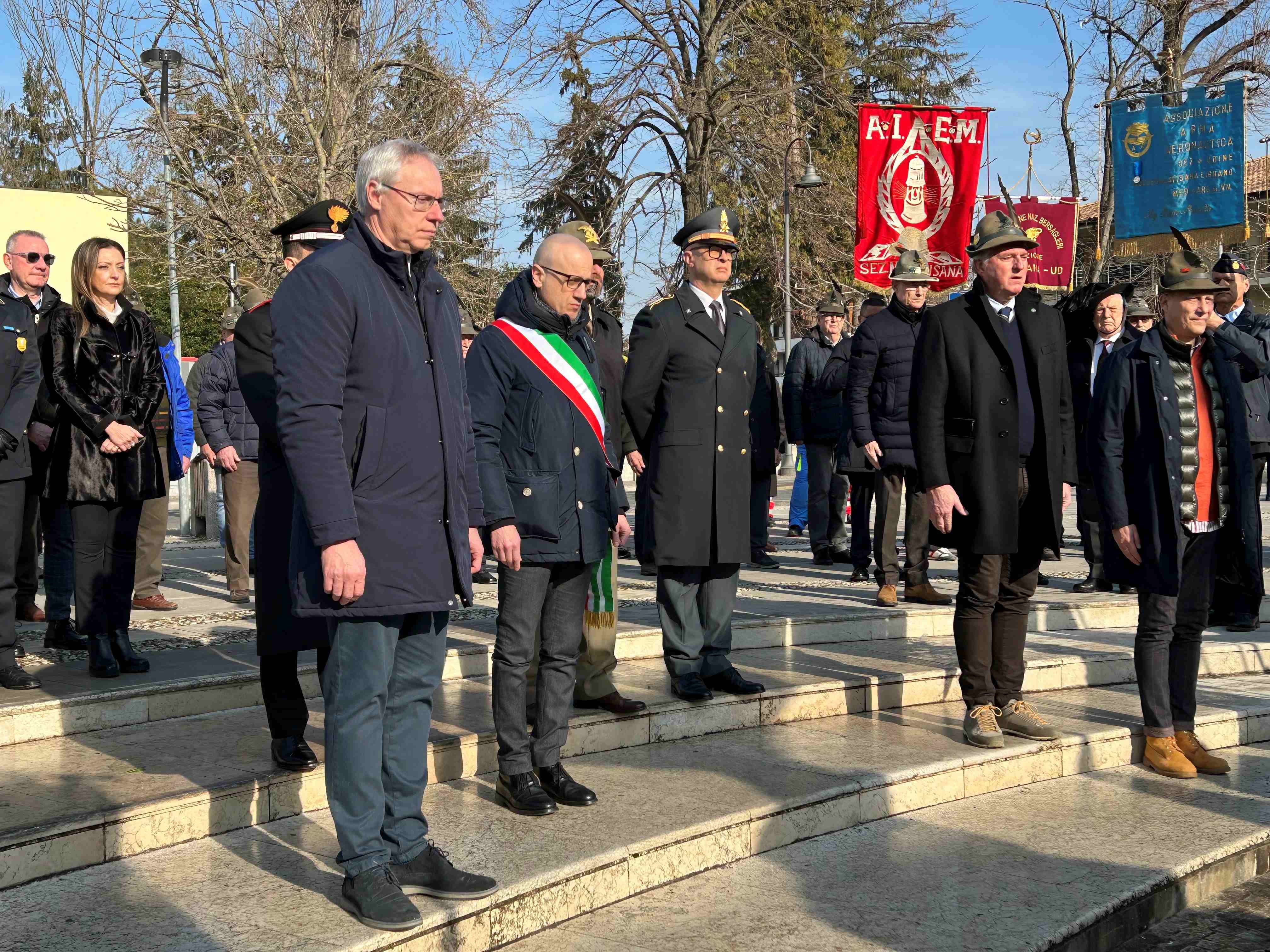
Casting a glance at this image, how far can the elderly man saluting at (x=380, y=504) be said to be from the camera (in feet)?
11.5

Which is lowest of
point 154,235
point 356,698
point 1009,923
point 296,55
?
point 1009,923

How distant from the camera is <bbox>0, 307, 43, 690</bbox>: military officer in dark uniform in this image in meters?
5.80

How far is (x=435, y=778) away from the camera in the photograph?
196 inches

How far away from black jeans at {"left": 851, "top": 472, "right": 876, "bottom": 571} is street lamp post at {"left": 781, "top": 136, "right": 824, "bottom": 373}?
46.9 feet

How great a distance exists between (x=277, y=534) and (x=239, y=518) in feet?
13.9

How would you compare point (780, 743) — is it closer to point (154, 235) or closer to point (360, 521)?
point (360, 521)

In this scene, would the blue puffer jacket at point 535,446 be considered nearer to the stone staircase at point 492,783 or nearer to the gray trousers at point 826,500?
the stone staircase at point 492,783

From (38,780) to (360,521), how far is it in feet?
6.04

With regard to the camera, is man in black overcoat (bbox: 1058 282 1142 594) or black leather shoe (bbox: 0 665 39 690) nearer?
black leather shoe (bbox: 0 665 39 690)

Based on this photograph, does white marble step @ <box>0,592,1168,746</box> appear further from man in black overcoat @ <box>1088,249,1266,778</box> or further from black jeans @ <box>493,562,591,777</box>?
man in black overcoat @ <box>1088,249,1266,778</box>

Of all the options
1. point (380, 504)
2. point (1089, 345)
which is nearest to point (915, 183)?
point (1089, 345)

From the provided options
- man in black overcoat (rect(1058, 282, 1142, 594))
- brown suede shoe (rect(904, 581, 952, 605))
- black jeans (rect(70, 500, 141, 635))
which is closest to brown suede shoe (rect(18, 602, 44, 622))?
black jeans (rect(70, 500, 141, 635))

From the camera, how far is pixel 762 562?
1077cm

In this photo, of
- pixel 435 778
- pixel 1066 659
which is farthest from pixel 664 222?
pixel 435 778
